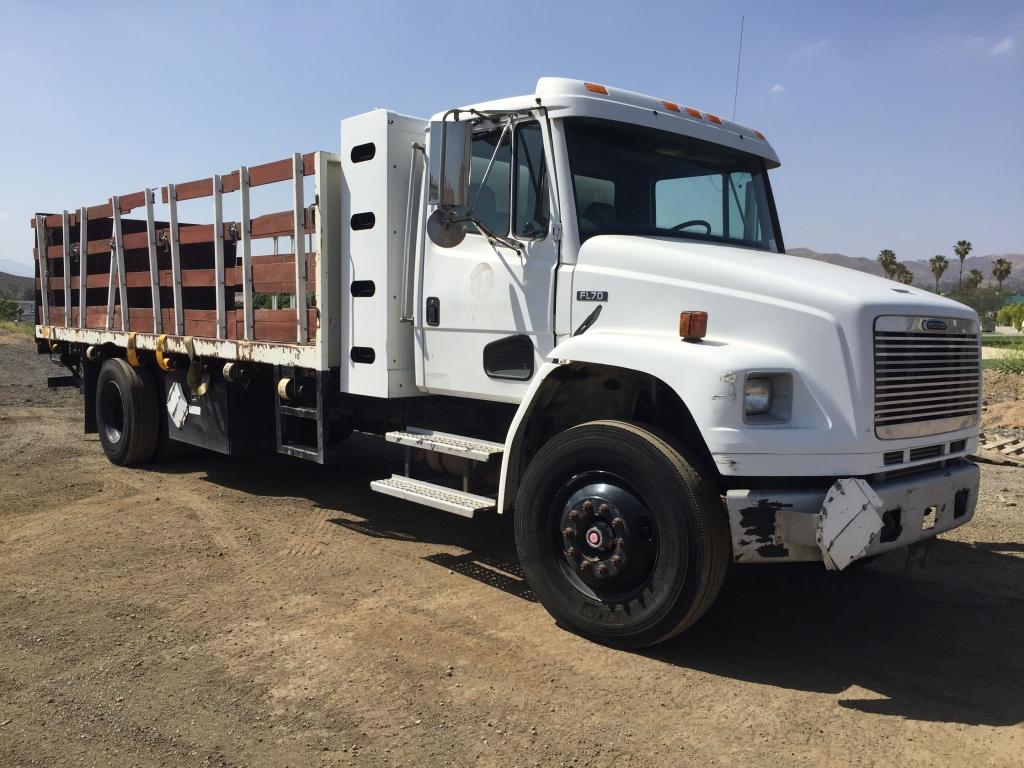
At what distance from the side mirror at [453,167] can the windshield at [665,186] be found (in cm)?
58

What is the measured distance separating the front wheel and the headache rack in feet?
7.74

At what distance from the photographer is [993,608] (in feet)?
15.5

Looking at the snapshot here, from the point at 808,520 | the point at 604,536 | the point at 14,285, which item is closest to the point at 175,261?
the point at 604,536

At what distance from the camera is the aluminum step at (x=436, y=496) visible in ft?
15.7

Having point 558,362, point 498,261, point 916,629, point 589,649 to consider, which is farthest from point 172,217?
point 916,629

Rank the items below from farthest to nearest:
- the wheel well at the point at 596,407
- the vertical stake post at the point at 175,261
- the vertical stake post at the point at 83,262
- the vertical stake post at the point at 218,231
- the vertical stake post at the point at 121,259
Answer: the vertical stake post at the point at 83,262 < the vertical stake post at the point at 121,259 < the vertical stake post at the point at 175,261 < the vertical stake post at the point at 218,231 < the wheel well at the point at 596,407

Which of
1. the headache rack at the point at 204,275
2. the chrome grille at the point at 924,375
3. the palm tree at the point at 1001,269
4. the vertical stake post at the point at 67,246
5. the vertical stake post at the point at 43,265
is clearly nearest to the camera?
the chrome grille at the point at 924,375

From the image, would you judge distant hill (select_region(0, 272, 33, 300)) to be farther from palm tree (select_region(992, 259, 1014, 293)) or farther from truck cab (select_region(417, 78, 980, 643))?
palm tree (select_region(992, 259, 1014, 293))

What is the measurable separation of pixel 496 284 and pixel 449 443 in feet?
3.36

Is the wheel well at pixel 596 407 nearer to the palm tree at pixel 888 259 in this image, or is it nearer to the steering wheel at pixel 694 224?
the steering wheel at pixel 694 224

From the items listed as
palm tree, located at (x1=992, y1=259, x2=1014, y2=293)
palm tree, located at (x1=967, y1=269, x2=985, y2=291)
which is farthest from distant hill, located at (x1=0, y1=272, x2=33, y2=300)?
palm tree, located at (x1=992, y1=259, x2=1014, y2=293)

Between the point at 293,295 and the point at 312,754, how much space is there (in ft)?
12.3

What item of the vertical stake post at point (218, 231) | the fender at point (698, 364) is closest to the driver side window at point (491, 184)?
the fender at point (698, 364)

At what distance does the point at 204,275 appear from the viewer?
22.9ft
